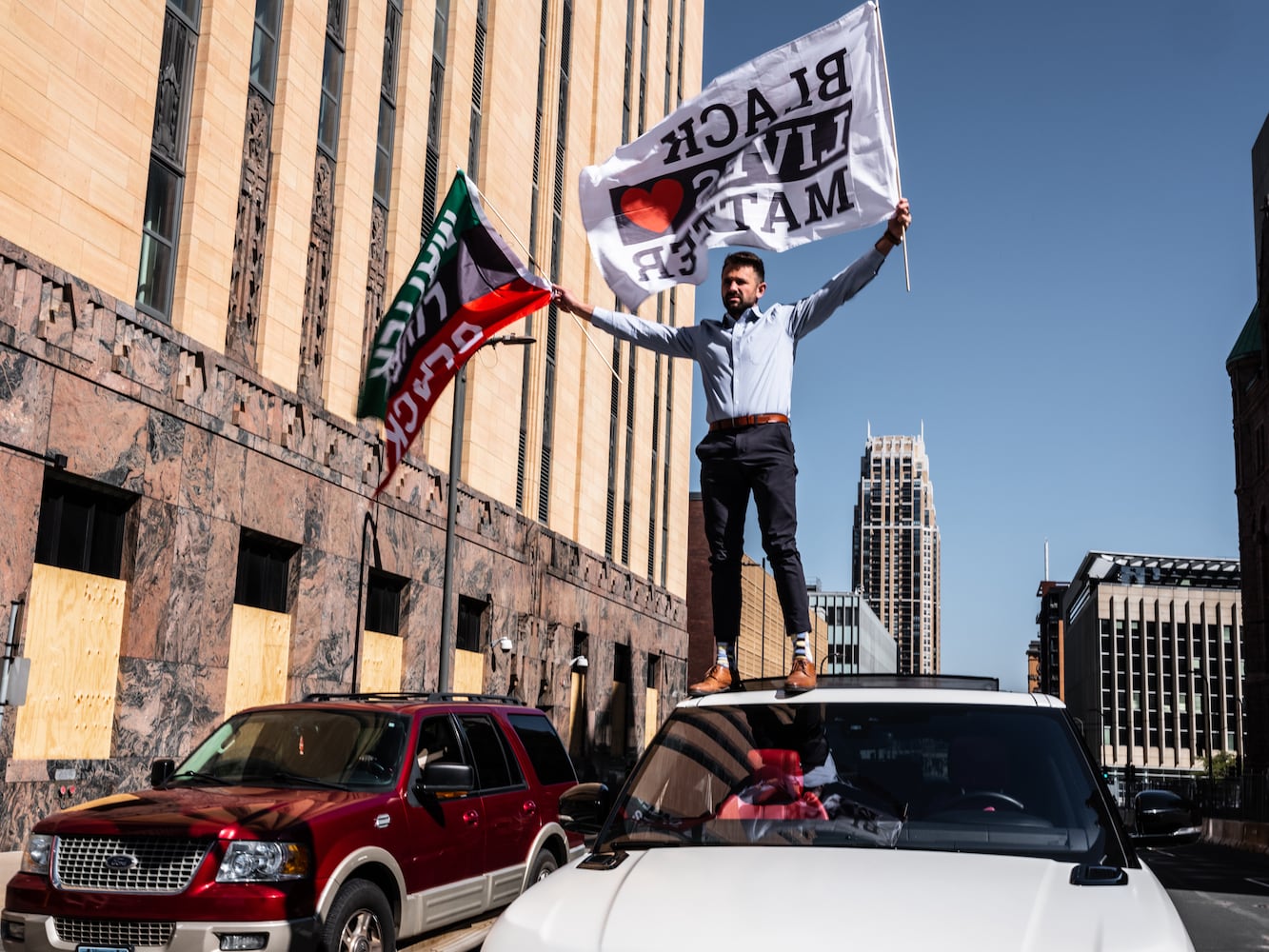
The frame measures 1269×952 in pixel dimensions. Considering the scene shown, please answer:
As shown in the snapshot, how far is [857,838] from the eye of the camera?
3990mm

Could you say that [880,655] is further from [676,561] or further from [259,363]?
[259,363]

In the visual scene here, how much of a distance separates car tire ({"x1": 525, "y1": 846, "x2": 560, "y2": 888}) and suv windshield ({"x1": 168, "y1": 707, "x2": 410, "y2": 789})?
2.01 meters

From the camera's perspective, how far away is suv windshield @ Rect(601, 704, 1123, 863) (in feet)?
13.1

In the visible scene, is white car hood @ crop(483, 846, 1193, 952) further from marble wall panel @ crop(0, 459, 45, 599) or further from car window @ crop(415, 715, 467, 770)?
marble wall panel @ crop(0, 459, 45, 599)

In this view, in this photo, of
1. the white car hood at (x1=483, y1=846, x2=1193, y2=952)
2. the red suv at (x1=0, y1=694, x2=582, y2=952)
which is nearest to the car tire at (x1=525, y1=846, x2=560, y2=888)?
the red suv at (x1=0, y1=694, x2=582, y2=952)

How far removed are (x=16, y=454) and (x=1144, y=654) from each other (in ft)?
530

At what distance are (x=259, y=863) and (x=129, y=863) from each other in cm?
72

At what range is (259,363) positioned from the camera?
20.4 metres

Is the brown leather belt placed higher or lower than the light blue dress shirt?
lower

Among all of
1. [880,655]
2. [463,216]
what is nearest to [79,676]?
[463,216]

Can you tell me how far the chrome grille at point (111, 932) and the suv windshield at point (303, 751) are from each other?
1.38m

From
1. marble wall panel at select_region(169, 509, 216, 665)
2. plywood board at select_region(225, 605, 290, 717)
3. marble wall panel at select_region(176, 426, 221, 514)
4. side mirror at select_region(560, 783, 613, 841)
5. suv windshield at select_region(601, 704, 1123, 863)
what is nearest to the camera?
suv windshield at select_region(601, 704, 1123, 863)

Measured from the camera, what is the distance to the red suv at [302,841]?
22.7 feet

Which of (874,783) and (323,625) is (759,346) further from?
(323,625)
